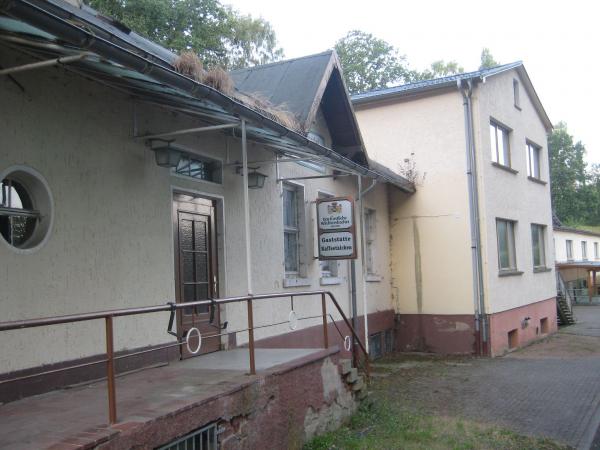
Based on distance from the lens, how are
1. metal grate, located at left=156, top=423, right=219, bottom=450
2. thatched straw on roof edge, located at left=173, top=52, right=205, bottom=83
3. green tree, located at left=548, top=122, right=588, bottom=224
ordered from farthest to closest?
green tree, located at left=548, top=122, right=588, bottom=224, thatched straw on roof edge, located at left=173, top=52, right=205, bottom=83, metal grate, located at left=156, top=423, right=219, bottom=450

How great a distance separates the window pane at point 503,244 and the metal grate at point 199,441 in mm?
12690

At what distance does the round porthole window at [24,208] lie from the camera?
5355 mm

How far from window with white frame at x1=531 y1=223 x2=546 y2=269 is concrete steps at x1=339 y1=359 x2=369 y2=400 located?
41.5ft

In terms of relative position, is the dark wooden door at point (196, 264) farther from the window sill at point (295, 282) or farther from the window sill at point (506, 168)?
the window sill at point (506, 168)

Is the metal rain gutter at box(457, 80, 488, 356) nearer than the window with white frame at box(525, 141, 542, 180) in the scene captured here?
Yes

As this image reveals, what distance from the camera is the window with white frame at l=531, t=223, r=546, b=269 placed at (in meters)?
19.5

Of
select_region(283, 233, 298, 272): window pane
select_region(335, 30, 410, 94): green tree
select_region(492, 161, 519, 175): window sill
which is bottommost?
select_region(283, 233, 298, 272): window pane

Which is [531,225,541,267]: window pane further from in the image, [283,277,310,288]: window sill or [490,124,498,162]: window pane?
[283,277,310,288]: window sill

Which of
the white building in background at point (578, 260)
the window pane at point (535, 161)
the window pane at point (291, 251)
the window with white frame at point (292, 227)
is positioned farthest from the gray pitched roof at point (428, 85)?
the white building in background at point (578, 260)

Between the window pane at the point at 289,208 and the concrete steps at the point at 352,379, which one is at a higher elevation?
the window pane at the point at 289,208

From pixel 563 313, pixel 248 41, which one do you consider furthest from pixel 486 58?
pixel 563 313

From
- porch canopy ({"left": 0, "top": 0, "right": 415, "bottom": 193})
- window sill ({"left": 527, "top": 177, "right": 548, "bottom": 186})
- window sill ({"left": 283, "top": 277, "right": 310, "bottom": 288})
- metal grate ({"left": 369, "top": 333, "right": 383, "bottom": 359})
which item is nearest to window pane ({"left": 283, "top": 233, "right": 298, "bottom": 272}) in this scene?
window sill ({"left": 283, "top": 277, "right": 310, "bottom": 288})

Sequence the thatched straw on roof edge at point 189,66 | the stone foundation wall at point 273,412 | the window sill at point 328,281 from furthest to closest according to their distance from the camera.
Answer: the window sill at point 328,281 < the thatched straw on roof edge at point 189,66 < the stone foundation wall at point 273,412

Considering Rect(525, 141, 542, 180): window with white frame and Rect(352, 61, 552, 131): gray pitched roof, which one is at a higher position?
Rect(352, 61, 552, 131): gray pitched roof
